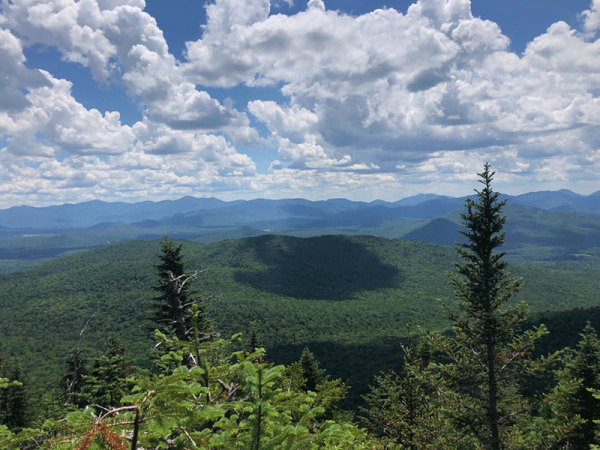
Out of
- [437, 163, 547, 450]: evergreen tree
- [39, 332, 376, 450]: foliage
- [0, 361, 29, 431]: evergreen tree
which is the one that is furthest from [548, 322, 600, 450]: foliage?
[0, 361, 29, 431]: evergreen tree

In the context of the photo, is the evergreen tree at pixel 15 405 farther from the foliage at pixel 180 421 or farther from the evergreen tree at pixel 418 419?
the foliage at pixel 180 421

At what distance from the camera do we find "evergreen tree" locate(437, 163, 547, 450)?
13742 mm

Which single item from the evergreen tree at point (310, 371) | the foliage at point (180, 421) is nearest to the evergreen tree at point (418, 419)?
the foliage at point (180, 421)

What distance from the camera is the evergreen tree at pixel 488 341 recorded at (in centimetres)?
1374

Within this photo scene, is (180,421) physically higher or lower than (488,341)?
higher

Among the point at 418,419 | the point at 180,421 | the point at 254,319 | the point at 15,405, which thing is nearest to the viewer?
the point at 180,421

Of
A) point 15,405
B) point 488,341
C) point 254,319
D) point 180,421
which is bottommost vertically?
point 254,319

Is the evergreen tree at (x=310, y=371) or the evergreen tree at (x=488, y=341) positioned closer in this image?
the evergreen tree at (x=488, y=341)

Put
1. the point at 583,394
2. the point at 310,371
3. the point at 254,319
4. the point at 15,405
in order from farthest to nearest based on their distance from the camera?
the point at 254,319, the point at 310,371, the point at 15,405, the point at 583,394

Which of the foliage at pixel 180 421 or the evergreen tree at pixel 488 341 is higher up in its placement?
the foliage at pixel 180 421

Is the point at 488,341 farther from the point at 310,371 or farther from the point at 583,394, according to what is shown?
the point at 310,371

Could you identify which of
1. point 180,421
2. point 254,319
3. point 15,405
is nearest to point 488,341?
point 180,421

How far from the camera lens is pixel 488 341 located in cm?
1404

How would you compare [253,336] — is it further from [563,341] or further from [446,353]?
[563,341]
